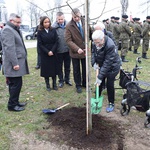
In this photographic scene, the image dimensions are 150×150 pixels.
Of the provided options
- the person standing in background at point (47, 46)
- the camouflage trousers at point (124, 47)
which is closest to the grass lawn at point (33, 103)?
the person standing in background at point (47, 46)

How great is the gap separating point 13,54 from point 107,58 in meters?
1.63

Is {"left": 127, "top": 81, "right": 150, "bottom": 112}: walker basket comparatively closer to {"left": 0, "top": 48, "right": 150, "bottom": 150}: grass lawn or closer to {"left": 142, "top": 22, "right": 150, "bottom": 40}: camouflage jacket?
{"left": 0, "top": 48, "right": 150, "bottom": 150}: grass lawn

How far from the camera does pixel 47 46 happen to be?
510 cm

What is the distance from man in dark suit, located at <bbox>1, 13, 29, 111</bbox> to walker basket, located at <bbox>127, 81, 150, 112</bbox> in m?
1.97

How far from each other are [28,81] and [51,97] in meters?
1.70

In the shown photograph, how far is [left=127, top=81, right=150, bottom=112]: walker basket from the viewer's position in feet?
11.2

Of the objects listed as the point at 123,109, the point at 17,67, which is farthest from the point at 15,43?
the point at 123,109

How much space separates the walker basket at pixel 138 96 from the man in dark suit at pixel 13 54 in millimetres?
1969

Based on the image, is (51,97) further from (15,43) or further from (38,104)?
(15,43)

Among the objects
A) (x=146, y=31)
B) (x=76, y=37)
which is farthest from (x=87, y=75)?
(x=146, y=31)

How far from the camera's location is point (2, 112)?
→ 14.2 ft

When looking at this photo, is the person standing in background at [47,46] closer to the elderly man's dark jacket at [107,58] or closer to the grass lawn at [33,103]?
the grass lawn at [33,103]

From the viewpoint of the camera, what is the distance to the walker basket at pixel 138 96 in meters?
3.43

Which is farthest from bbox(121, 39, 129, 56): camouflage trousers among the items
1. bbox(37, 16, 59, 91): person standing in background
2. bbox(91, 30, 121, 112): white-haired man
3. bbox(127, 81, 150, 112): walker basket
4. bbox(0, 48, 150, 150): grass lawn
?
bbox(127, 81, 150, 112): walker basket
